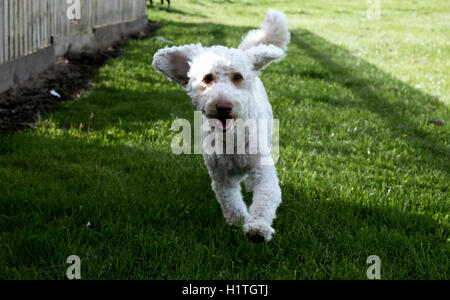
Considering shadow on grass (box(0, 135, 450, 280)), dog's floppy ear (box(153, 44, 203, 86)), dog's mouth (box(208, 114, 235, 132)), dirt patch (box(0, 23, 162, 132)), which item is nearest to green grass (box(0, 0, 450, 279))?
shadow on grass (box(0, 135, 450, 280))

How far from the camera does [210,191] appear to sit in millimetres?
4234

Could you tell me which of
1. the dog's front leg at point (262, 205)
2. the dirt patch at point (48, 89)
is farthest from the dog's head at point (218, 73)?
the dirt patch at point (48, 89)

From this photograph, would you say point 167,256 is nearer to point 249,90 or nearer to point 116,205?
point 116,205

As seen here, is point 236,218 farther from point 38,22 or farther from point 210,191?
point 38,22

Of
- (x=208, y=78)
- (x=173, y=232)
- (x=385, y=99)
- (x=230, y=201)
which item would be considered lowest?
(x=173, y=232)

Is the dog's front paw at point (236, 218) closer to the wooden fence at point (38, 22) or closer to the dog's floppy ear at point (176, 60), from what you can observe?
the dog's floppy ear at point (176, 60)

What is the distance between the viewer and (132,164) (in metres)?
4.66

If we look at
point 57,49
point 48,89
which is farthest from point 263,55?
point 57,49

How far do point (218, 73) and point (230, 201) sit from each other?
101 cm

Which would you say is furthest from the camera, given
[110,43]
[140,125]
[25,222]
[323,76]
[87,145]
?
[110,43]

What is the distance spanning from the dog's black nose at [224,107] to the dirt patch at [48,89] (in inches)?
126

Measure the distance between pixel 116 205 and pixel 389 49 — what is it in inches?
415

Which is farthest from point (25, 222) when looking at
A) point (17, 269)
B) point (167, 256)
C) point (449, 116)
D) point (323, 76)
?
point (323, 76)

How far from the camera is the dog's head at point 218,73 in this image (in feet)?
9.80
